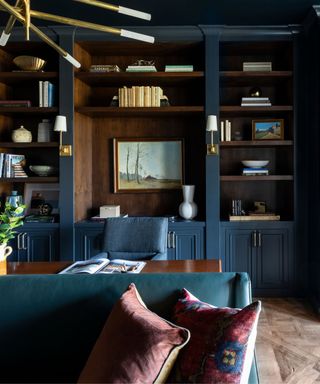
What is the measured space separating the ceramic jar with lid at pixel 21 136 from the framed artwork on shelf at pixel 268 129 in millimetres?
2277

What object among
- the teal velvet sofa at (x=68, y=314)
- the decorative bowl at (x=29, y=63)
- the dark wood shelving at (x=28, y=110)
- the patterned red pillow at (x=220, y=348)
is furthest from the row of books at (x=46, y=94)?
the patterned red pillow at (x=220, y=348)

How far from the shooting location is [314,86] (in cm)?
358

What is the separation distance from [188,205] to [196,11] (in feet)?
5.81

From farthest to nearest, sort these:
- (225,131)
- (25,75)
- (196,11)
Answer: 1. (225,131)
2. (25,75)
3. (196,11)

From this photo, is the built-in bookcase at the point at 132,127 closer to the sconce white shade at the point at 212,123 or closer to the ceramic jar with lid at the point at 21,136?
the sconce white shade at the point at 212,123

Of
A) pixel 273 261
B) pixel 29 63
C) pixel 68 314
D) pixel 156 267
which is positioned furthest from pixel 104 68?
pixel 68 314

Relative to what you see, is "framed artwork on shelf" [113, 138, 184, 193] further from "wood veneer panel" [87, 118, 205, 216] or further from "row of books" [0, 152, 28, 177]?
"row of books" [0, 152, 28, 177]

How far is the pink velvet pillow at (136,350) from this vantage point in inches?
46.4

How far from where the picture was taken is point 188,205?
3877 millimetres

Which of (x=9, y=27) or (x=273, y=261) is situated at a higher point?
(x=9, y=27)

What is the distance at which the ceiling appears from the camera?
3.23m

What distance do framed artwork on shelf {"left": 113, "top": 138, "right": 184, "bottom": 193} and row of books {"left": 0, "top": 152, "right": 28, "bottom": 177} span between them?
0.97 m

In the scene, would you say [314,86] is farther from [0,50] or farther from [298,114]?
[0,50]

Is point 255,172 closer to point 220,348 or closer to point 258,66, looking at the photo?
point 258,66
